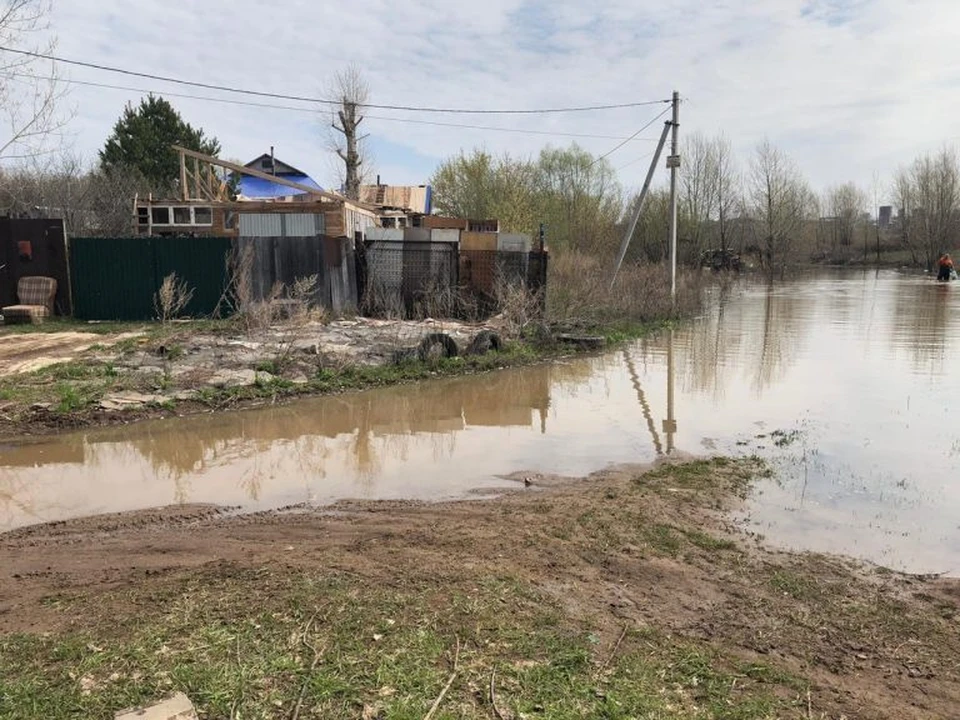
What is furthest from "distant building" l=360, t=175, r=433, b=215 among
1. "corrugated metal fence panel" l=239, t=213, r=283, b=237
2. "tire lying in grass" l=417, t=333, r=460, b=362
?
"tire lying in grass" l=417, t=333, r=460, b=362

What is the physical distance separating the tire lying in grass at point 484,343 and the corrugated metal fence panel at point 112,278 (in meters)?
7.79

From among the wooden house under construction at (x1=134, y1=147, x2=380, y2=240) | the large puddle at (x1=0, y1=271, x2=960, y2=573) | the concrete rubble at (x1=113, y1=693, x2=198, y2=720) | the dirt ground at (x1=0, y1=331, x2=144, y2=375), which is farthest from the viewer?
the wooden house under construction at (x1=134, y1=147, x2=380, y2=240)

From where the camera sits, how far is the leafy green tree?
35188mm

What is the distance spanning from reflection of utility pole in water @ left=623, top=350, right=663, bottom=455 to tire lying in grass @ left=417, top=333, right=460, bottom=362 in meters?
3.25

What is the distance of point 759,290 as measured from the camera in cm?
3722

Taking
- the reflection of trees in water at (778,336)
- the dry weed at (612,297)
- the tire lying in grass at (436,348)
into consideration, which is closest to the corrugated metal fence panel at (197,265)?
the tire lying in grass at (436,348)

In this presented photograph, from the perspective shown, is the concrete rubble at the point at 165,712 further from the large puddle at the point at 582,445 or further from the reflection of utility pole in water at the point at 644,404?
the reflection of utility pole in water at the point at 644,404

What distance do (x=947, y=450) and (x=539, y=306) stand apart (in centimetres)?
949

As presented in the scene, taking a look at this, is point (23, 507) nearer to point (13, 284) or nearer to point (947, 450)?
point (947, 450)

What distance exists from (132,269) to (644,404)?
11970mm

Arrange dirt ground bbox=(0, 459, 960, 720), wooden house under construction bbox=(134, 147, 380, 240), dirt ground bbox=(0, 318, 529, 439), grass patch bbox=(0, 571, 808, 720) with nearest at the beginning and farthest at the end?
grass patch bbox=(0, 571, 808, 720) → dirt ground bbox=(0, 459, 960, 720) → dirt ground bbox=(0, 318, 529, 439) → wooden house under construction bbox=(134, 147, 380, 240)

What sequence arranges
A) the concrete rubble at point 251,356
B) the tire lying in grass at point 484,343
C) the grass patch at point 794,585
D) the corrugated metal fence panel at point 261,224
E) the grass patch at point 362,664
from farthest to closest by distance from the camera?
the corrugated metal fence panel at point 261,224 → the tire lying in grass at point 484,343 → the concrete rubble at point 251,356 → the grass patch at point 794,585 → the grass patch at point 362,664

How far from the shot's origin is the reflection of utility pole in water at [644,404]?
8281 mm

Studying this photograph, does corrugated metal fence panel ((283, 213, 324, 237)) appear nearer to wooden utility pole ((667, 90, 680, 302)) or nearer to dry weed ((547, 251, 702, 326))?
dry weed ((547, 251, 702, 326))
